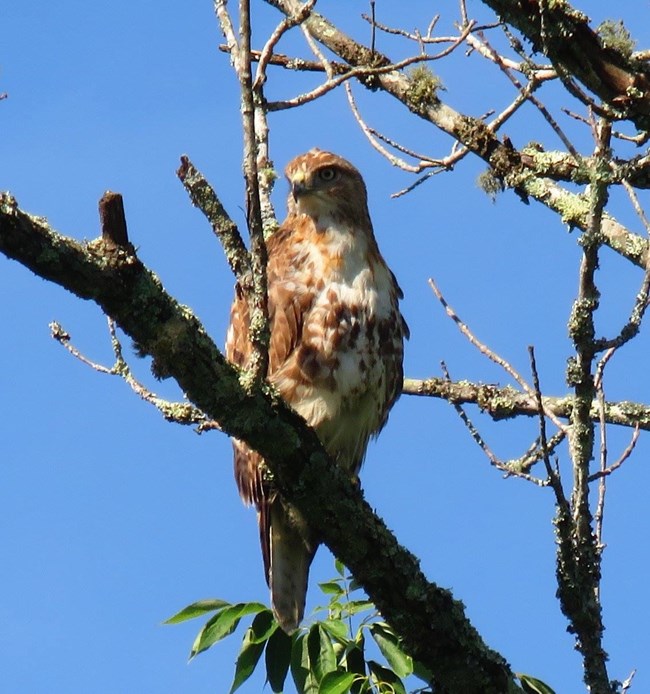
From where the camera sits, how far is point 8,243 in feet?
10.3

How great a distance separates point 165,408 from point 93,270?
51.5 inches

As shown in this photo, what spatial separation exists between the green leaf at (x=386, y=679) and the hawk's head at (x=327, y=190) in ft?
6.78

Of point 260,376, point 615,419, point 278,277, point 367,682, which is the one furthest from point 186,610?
point 615,419

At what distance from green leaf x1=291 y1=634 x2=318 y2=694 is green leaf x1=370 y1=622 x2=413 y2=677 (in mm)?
Answer: 263

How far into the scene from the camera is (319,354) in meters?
4.84

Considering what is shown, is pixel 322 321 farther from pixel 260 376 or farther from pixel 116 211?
pixel 116 211

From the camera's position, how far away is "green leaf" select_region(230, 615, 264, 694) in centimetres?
399

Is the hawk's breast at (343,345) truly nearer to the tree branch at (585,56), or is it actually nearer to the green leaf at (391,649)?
the green leaf at (391,649)

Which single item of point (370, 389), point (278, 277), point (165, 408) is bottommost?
point (165, 408)

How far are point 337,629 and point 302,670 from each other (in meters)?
0.17

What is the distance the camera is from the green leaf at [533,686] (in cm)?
421

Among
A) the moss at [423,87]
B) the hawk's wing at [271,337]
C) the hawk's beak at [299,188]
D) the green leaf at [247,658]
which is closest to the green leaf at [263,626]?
the green leaf at [247,658]

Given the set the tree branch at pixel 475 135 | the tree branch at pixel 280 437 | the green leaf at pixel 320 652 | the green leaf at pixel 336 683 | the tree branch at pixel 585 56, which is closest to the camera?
the tree branch at pixel 280 437

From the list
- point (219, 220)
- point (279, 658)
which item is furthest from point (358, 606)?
point (219, 220)
